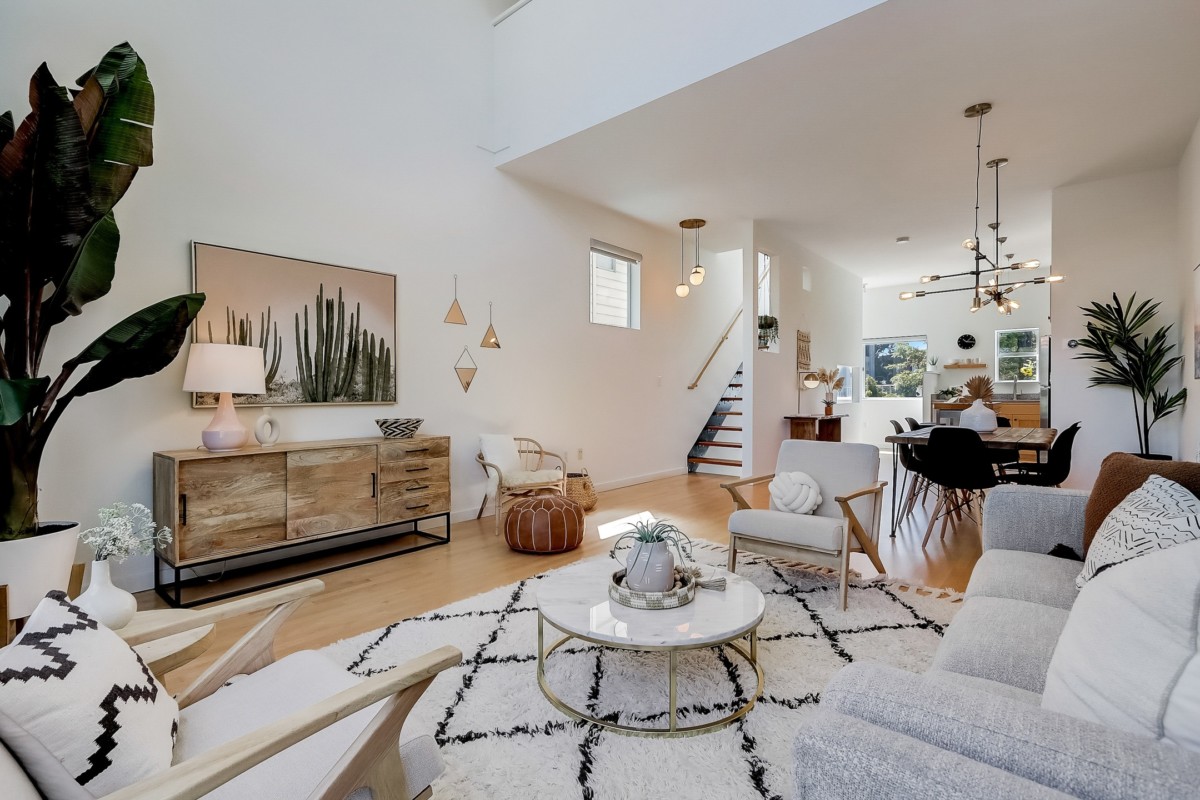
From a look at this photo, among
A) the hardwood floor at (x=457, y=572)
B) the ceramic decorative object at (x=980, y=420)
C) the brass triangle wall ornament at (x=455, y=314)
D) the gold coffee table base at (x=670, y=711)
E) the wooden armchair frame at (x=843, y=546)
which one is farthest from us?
the ceramic decorative object at (x=980, y=420)

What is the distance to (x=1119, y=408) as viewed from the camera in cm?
530

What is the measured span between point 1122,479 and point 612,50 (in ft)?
13.1

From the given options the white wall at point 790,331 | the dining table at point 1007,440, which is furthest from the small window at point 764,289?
the dining table at point 1007,440

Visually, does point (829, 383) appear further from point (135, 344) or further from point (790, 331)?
point (135, 344)

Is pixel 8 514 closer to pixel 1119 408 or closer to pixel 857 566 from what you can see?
pixel 857 566

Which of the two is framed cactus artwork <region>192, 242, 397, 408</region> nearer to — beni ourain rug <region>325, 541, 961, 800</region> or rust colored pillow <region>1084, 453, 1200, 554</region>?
beni ourain rug <region>325, 541, 961, 800</region>

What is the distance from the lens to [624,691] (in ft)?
7.14

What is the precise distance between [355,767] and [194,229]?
11.4ft

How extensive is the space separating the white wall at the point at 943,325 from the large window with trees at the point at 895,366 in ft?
0.51

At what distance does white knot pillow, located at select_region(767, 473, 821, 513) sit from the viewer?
3373 mm

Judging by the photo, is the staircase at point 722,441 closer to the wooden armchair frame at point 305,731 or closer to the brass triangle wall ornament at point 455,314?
the brass triangle wall ornament at point 455,314

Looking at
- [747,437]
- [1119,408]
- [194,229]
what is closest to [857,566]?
[747,437]

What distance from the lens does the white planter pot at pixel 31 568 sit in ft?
7.36

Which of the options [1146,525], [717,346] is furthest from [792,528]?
[717,346]
